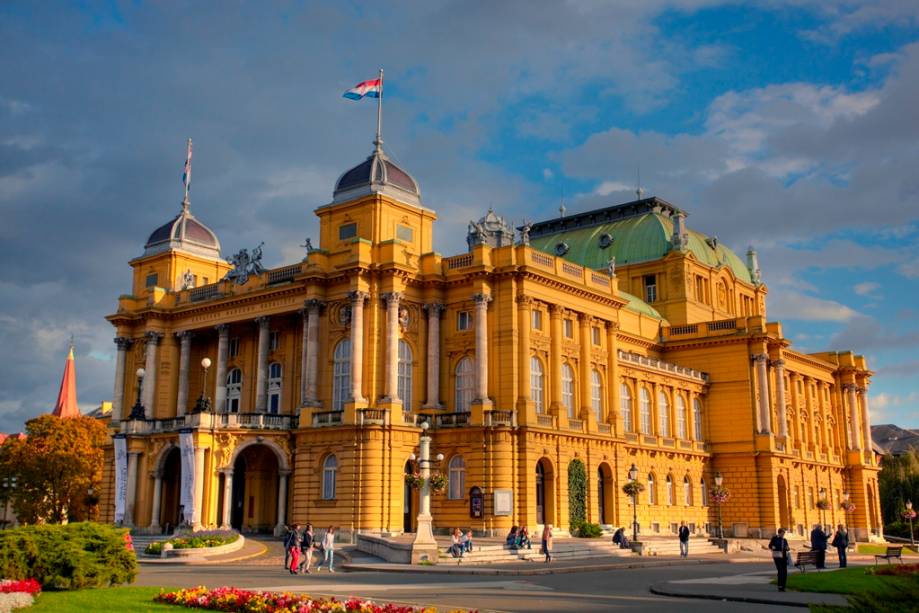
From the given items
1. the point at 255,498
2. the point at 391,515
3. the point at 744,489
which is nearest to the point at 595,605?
the point at 391,515

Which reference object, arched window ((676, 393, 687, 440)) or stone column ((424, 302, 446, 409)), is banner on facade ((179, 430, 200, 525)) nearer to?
stone column ((424, 302, 446, 409))

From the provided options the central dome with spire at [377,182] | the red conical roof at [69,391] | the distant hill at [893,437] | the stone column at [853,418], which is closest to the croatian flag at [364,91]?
the central dome with spire at [377,182]

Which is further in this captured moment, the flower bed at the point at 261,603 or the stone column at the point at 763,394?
the stone column at the point at 763,394

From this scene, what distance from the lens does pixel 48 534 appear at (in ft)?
84.3

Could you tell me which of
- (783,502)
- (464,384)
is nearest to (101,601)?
(464,384)

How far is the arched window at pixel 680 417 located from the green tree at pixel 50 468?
46.7 meters

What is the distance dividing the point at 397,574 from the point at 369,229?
85.0 feet

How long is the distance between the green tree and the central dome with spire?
35796 mm

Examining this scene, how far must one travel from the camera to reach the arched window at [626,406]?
6869 cm

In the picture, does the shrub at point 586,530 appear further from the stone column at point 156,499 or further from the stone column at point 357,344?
the stone column at point 156,499

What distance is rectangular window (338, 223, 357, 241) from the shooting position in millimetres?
59844

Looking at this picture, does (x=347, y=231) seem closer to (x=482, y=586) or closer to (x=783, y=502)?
(x=482, y=586)

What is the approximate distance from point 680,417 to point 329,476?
30.5m

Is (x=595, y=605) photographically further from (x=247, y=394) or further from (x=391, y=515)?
(x=247, y=394)
